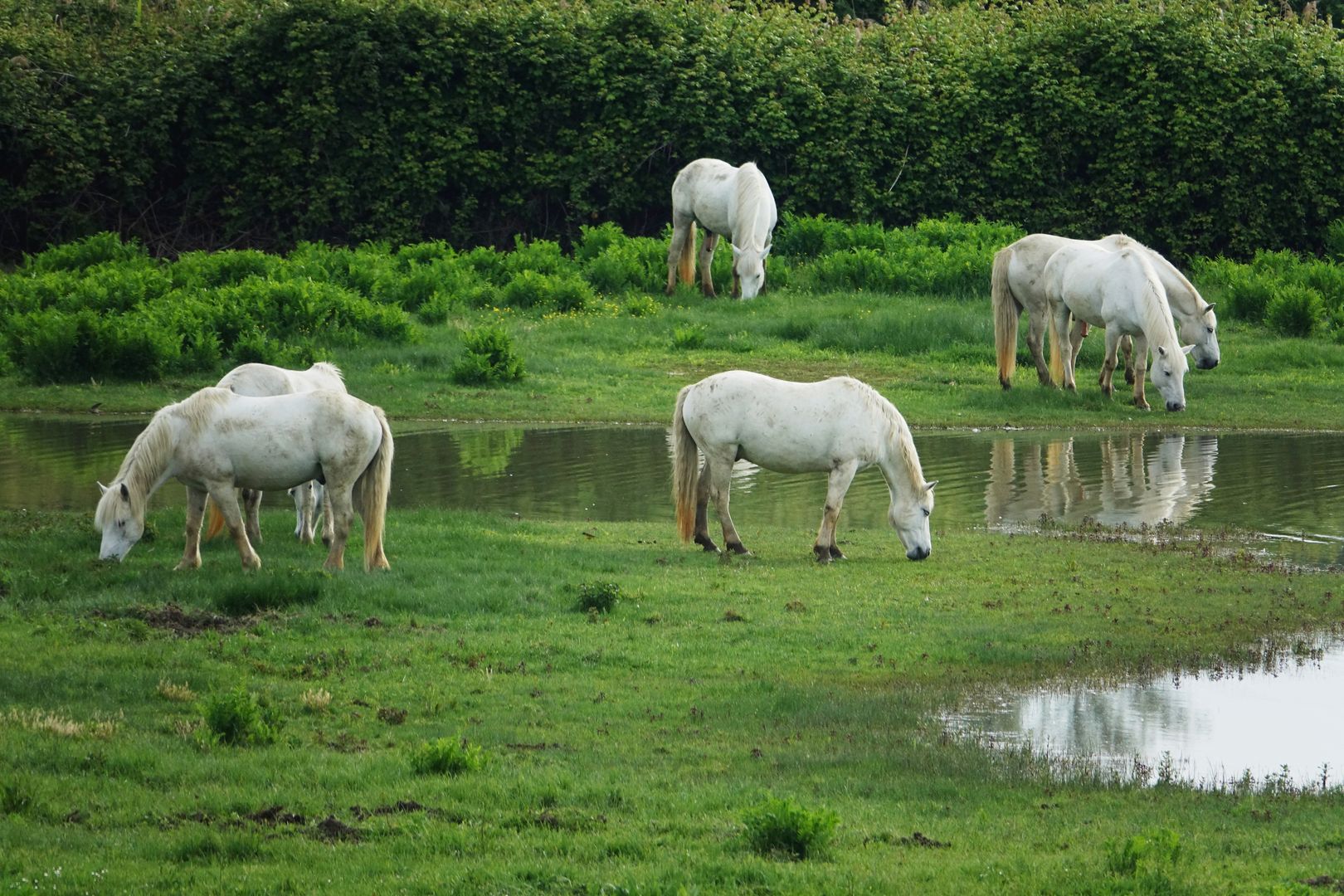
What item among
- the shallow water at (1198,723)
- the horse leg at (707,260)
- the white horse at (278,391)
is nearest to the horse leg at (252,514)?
the white horse at (278,391)

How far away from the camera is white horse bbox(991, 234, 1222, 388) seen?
20.7 meters

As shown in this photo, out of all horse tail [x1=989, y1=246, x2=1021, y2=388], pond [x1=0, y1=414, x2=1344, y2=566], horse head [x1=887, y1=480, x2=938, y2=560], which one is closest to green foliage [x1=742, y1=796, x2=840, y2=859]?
horse head [x1=887, y1=480, x2=938, y2=560]

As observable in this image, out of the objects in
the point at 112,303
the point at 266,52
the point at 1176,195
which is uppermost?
the point at 266,52

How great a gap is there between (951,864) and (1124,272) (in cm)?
1423

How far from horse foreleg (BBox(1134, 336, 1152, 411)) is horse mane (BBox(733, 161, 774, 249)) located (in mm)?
7072

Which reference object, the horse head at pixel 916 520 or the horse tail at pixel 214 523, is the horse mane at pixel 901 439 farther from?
the horse tail at pixel 214 523

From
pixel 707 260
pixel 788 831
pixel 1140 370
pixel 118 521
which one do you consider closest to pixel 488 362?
pixel 707 260

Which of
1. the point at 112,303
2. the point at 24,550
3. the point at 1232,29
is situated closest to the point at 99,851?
the point at 24,550

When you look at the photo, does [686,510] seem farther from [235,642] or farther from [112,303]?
[112,303]

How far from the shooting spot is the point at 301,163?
98.4ft

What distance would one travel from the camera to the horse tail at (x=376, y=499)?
37.3 feet

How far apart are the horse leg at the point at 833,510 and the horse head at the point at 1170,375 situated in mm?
7959

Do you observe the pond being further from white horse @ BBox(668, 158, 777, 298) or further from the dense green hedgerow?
the dense green hedgerow

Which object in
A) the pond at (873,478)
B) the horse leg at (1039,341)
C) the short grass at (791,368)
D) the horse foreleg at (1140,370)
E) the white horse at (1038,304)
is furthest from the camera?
the horse leg at (1039,341)
